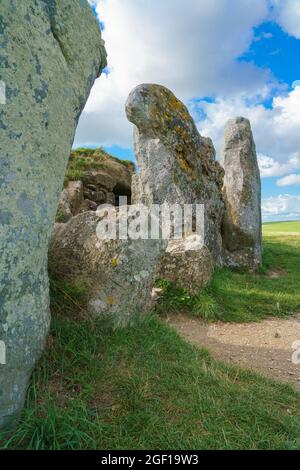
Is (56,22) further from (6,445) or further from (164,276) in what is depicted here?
(164,276)

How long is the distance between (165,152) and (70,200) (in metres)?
3.56

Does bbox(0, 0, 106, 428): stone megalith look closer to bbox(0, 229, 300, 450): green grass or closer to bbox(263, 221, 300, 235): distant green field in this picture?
bbox(0, 229, 300, 450): green grass

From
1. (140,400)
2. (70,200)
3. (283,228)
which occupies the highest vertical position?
(70,200)

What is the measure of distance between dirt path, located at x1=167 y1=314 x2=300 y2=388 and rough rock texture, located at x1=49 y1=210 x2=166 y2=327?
136cm

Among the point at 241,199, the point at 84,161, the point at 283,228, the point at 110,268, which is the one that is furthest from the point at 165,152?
the point at 283,228

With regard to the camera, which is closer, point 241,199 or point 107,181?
point 241,199

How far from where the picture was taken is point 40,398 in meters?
3.06

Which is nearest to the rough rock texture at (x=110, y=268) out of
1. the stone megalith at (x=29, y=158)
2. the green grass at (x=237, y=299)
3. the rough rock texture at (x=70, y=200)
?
the stone megalith at (x=29, y=158)

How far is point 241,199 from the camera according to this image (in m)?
12.9

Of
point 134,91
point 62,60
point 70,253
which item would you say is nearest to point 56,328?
point 70,253

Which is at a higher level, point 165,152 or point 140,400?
point 165,152

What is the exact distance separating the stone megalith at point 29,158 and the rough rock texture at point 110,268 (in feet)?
4.28

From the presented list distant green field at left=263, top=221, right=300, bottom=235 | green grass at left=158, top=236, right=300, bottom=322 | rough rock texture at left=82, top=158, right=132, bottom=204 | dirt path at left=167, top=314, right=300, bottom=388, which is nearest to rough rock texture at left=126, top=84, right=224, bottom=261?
green grass at left=158, top=236, right=300, bottom=322

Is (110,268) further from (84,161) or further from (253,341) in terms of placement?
(84,161)
